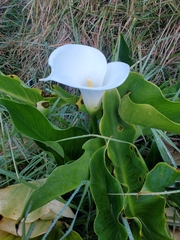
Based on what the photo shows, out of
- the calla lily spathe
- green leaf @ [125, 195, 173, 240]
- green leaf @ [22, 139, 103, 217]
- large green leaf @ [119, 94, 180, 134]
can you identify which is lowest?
green leaf @ [125, 195, 173, 240]

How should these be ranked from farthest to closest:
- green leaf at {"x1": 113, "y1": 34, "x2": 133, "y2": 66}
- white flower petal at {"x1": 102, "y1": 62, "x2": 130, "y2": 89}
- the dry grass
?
the dry grass, green leaf at {"x1": 113, "y1": 34, "x2": 133, "y2": 66}, white flower petal at {"x1": 102, "y1": 62, "x2": 130, "y2": 89}

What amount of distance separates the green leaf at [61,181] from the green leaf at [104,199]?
2 cm

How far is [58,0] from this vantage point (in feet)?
4.03

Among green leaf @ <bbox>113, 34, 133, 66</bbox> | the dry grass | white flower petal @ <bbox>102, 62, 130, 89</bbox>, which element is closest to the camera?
white flower petal @ <bbox>102, 62, 130, 89</bbox>

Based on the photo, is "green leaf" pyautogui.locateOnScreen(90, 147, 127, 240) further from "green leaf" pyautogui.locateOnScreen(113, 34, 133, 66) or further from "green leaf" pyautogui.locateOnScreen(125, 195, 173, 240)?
"green leaf" pyautogui.locateOnScreen(113, 34, 133, 66)

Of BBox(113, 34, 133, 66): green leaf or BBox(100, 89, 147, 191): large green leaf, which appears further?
BBox(113, 34, 133, 66): green leaf

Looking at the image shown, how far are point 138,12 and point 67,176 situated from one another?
2.63 ft

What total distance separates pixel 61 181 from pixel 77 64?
0.56 feet

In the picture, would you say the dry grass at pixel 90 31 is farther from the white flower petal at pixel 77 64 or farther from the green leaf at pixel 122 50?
the white flower petal at pixel 77 64

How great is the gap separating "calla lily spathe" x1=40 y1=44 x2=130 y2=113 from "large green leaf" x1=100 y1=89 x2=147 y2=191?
0.02m

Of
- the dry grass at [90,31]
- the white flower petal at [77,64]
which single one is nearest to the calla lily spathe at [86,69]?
the white flower petal at [77,64]

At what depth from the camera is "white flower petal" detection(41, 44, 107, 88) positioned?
437 millimetres

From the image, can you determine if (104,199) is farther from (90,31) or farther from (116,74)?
(90,31)

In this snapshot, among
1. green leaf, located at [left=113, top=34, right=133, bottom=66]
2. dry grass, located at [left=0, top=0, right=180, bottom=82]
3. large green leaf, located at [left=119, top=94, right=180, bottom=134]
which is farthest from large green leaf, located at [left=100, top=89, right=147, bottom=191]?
dry grass, located at [left=0, top=0, right=180, bottom=82]
